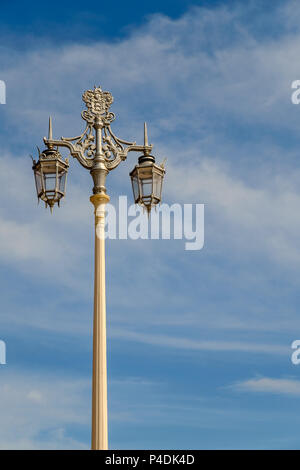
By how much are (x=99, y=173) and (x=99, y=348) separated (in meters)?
3.58

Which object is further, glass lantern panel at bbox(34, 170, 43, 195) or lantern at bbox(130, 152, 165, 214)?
lantern at bbox(130, 152, 165, 214)

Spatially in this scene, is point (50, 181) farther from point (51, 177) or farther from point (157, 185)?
point (157, 185)

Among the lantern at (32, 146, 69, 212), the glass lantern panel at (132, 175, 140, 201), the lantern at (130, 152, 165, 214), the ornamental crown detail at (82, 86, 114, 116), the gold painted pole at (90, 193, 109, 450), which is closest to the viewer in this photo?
the gold painted pole at (90, 193, 109, 450)

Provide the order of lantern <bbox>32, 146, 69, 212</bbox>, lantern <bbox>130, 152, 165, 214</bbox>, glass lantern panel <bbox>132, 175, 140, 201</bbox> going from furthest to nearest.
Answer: glass lantern panel <bbox>132, 175, 140, 201</bbox>, lantern <bbox>130, 152, 165, 214</bbox>, lantern <bbox>32, 146, 69, 212</bbox>

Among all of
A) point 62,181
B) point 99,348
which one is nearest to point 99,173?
point 62,181

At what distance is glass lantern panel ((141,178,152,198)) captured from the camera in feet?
58.9

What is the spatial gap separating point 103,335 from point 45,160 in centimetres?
371

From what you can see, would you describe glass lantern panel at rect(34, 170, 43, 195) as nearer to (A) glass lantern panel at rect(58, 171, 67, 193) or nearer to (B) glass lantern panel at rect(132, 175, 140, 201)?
(A) glass lantern panel at rect(58, 171, 67, 193)

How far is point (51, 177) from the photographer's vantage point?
690 inches

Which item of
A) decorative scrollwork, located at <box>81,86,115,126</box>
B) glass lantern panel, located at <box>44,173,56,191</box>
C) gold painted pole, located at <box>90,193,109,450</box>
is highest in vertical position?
decorative scrollwork, located at <box>81,86,115,126</box>

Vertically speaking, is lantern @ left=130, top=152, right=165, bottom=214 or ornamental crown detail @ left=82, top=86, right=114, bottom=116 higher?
ornamental crown detail @ left=82, top=86, right=114, bottom=116

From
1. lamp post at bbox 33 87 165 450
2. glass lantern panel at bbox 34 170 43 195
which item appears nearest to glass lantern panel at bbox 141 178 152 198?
lamp post at bbox 33 87 165 450
